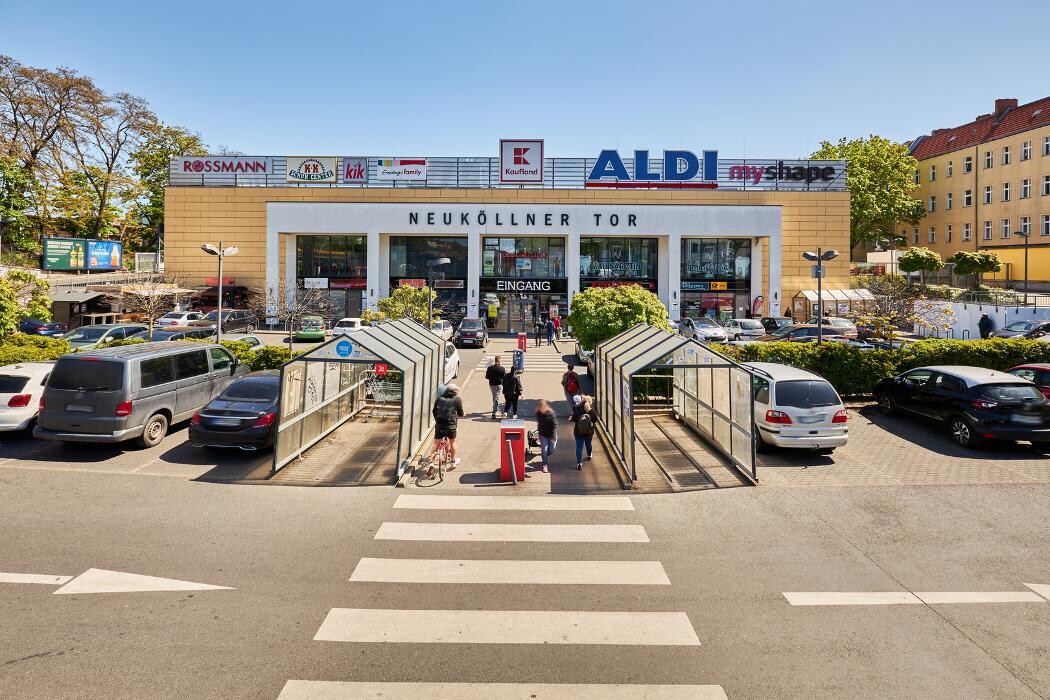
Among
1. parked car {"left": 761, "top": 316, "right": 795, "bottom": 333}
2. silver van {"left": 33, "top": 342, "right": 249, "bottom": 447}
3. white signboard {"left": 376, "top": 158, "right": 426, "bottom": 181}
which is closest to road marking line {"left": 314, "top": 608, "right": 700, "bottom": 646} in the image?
silver van {"left": 33, "top": 342, "right": 249, "bottom": 447}

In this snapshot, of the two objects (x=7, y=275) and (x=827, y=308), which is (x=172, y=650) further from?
(x=827, y=308)

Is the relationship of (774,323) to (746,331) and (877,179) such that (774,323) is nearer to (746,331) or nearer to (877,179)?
(746,331)

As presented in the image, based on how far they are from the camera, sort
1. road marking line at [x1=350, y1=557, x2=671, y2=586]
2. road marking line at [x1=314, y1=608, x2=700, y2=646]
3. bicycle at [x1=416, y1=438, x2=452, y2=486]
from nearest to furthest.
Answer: road marking line at [x1=314, y1=608, x2=700, y2=646], road marking line at [x1=350, y1=557, x2=671, y2=586], bicycle at [x1=416, y1=438, x2=452, y2=486]

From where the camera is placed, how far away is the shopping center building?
42.8m

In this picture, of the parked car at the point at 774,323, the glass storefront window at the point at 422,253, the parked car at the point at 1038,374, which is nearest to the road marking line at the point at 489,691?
the parked car at the point at 1038,374

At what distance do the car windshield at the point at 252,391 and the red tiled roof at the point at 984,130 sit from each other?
54844 millimetres

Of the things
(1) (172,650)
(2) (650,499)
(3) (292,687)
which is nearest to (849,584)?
(2) (650,499)

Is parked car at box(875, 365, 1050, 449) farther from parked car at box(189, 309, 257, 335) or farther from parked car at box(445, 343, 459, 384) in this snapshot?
parked car at box(189, 309, 257, 335)

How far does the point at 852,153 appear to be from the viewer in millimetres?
57312

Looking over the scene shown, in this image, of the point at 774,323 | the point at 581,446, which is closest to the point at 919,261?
the point at 774,323

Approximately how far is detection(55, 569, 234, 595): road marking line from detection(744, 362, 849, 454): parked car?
9377 mm

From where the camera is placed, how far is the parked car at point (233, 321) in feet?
115

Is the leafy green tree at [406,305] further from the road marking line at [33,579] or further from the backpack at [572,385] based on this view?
the road marking line at [33,579]

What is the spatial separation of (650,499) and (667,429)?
5220 millimetres
